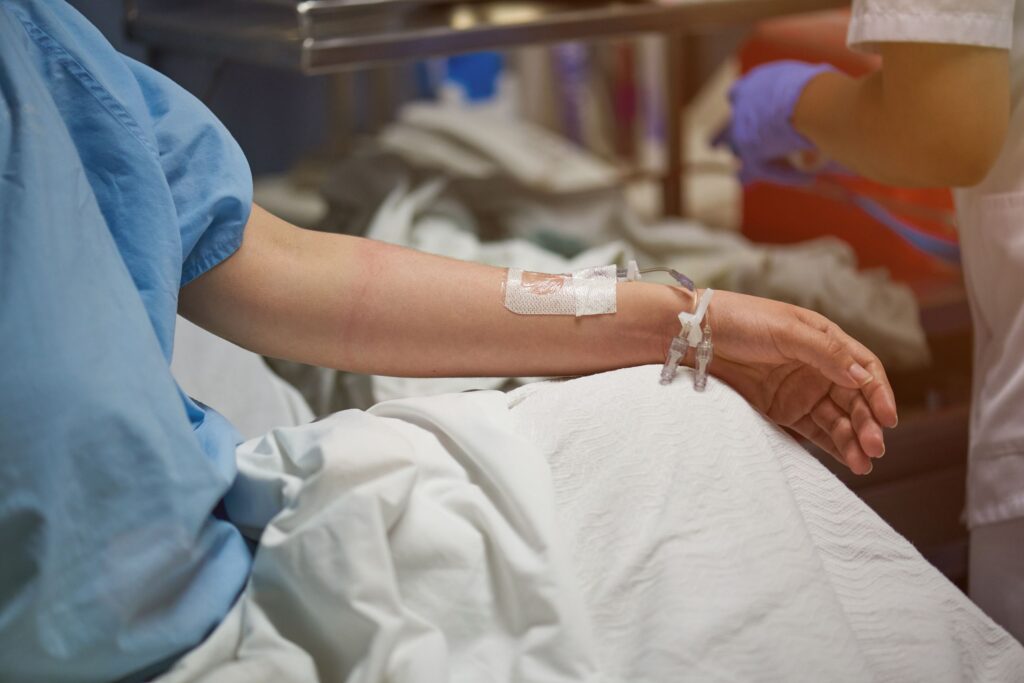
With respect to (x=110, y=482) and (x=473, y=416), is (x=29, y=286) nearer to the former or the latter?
(x=110, y=482)

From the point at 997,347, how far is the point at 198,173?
2.69ft

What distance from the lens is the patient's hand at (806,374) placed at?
913 millimetres

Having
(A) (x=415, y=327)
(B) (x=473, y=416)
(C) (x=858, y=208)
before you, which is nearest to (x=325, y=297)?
(A) (x=415, y=327)

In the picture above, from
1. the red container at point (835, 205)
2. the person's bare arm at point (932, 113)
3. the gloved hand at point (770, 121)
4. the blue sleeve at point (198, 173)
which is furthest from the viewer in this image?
the red container at point (835, 205)

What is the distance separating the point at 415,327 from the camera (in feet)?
3.22

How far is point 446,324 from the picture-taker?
98 cm

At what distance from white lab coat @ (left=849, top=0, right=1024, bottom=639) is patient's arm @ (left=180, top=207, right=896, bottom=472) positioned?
0.28 m

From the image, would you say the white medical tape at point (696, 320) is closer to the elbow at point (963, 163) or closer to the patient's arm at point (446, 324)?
the patient's arm at point (446, 324)

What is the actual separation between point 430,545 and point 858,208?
1506mm

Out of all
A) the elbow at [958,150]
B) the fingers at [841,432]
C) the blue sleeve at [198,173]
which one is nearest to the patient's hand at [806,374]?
the fingers at [841,432]

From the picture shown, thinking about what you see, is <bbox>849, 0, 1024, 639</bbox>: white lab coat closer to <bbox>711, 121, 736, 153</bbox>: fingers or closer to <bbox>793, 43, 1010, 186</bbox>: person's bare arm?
<bbox>793, 43, 1010, 186</bbox>: person's bare arm

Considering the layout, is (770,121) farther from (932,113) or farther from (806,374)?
(806,374)

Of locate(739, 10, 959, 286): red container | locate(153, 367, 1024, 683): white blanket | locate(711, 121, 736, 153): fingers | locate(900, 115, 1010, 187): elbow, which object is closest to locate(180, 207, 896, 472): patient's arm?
locate(153, 367, 1024, 683): white blanket

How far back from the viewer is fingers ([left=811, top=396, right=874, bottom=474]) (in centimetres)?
94
